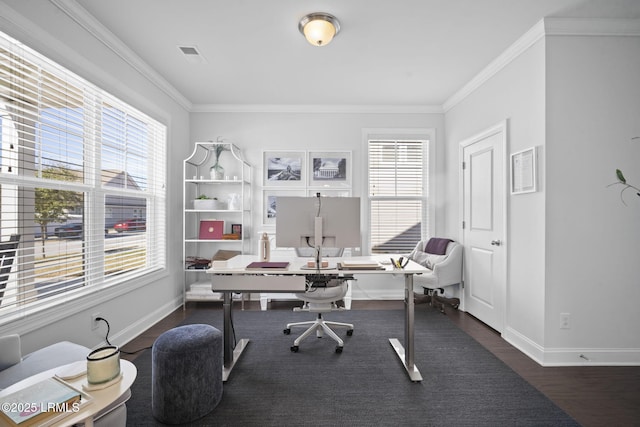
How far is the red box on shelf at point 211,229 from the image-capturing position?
389 centimetres

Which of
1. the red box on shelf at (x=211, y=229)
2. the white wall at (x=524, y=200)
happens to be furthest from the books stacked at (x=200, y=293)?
the white wall at (x=524, y=200)

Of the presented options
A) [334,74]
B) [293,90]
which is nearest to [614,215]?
[334,74]

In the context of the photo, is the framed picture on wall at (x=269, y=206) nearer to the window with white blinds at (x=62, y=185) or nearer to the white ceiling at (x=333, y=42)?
the white ceiling at (x=333, y=42)

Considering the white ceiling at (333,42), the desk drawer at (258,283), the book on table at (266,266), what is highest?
the white ceiling at (333,42)

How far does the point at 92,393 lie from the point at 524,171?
3.20m

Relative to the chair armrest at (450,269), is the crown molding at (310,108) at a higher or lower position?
higher

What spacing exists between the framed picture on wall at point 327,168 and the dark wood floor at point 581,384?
2.39 metres

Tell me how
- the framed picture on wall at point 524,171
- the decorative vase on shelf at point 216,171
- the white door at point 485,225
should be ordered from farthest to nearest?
the decorative vase on shelf at point 216,171, the white door at point 485,225, the framed picture on wall at point 524,171

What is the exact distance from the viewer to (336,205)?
2293mm

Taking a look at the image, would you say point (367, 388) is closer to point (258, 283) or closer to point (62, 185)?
point (258, 283)

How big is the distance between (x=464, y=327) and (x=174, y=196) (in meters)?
3.71

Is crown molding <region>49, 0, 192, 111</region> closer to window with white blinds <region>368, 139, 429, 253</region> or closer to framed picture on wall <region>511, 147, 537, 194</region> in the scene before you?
window with white blinds <region>368, 139, 429, 253</region>

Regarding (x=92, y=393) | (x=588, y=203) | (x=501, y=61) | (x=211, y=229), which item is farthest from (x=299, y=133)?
(x=92, y=393)

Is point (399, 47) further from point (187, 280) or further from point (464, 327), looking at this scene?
point (187, 280)
